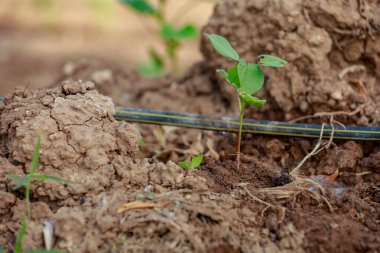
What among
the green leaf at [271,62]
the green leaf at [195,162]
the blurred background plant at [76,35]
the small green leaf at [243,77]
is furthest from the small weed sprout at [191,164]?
the blurred background plant at [76,35]

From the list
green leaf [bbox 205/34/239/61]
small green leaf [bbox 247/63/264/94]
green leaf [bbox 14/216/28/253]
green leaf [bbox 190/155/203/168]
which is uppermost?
green leaf [bbox 205/34/239/61]

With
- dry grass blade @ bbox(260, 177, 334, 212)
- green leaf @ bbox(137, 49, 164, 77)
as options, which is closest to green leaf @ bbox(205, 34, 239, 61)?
dry grass blade @ bbox(260, 177, 334, 212)

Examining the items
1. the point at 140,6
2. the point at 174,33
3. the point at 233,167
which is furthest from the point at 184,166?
the point at 140,6

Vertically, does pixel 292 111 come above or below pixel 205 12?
below

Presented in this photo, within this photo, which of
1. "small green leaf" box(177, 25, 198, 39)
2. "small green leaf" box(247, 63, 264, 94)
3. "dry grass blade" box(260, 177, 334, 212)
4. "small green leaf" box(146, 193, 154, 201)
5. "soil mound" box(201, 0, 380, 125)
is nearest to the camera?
"small green leaf" box(146, 193, 154, 201)

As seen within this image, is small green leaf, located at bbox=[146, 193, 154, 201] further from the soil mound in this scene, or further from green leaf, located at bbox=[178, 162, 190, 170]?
the soil mound

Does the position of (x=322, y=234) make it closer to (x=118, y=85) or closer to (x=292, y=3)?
(x=292, y=3)

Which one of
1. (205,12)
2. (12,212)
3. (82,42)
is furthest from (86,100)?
(205,12)

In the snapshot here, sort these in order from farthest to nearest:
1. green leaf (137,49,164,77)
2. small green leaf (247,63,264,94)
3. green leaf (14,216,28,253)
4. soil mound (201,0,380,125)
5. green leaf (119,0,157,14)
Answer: green leaf (137,49,164,77) < green leaf (119,0,157,14) < soil mound (201,0,380,125) < small green leaf (247,63,264,94) < green leaf (14,216,28,253)
